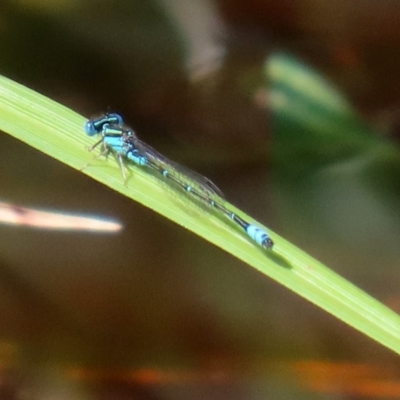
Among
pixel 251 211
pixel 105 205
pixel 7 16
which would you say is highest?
pixel 7 16

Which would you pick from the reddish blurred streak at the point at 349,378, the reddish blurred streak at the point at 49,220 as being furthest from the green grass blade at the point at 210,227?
the reddish blurred streak at the point at 349,378

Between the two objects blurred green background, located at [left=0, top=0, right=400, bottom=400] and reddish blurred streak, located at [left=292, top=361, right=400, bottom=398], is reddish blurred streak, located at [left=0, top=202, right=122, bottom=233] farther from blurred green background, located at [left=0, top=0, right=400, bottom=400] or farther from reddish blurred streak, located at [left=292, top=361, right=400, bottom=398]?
reddish blurred streak, located at [left=292, top=361, right=400, bottom=398]

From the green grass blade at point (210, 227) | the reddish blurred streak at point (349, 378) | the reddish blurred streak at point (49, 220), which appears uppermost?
the reddish blurred streak at point (49, 220)

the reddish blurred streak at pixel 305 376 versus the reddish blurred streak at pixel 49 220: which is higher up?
the reddish blurred streak at pixel 49 220

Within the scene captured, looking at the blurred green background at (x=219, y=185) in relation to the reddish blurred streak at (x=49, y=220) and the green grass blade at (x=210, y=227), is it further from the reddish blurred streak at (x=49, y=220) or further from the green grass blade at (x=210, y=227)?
the green grass blade at (x=210, y=227)

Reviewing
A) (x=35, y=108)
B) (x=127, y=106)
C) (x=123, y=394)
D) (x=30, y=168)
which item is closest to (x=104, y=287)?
(x=123, y=394)

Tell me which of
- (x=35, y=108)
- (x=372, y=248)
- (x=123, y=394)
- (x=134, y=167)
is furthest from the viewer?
(x=372, y=248)

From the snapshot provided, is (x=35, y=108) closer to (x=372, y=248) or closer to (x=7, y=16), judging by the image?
(x=7, y=16)

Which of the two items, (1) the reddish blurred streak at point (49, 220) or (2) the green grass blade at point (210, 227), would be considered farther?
(1) the reddish blurred streak at point (49, 220)
